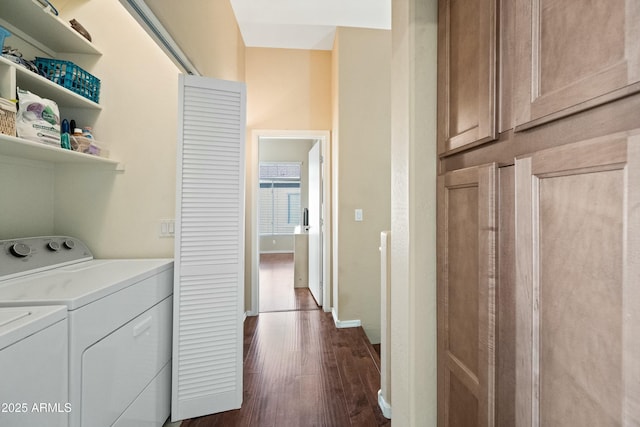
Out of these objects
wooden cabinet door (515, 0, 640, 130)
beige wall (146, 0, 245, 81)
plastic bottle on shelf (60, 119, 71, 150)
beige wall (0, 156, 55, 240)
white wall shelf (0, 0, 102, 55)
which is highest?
beige wall (146, 0, 245, 81)

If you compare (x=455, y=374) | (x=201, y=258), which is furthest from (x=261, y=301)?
(x=455, y=374)

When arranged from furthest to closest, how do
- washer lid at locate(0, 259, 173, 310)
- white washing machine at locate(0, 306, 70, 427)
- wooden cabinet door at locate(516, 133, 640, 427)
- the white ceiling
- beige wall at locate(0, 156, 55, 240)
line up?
the white ceiling < beige wall at locate(0, 156, 55, 240) < washer lid at locate(0, 259, 173, 310) < white washing machine at locate(0, 306, 70, 427) < wooden cabinet door at locate(516, 133, 640, 427)

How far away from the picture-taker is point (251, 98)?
3.19 metres

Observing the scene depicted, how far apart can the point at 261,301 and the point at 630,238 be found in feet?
12.2

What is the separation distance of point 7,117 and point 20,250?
622mm

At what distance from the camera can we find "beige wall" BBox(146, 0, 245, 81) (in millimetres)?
1502

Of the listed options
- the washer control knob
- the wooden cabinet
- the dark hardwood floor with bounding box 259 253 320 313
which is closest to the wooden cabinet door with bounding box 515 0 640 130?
the wooden cabinet

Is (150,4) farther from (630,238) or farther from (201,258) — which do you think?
(630,238)

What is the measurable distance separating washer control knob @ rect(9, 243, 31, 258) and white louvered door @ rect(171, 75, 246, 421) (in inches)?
26.0

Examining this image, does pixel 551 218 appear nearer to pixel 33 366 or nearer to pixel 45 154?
pixel 33 366

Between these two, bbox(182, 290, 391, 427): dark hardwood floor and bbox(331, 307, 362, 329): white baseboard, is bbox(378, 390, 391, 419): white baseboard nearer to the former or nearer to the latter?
bbox(182, 290, 391, 427): dark hardwood floor

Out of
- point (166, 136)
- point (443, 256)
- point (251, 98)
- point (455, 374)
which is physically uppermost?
point (251, 98)

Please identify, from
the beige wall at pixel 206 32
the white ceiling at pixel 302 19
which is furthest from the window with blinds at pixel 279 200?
the beige wall at pixel 206 32

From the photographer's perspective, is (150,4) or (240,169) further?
(240,169)
